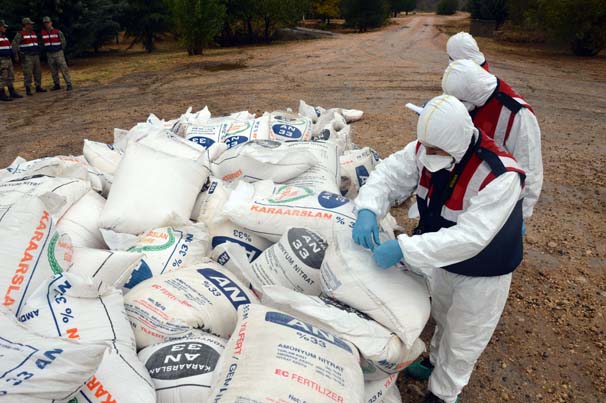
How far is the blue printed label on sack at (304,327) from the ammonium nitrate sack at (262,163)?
1.25 metres

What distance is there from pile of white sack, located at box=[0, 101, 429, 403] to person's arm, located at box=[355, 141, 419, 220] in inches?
7.2

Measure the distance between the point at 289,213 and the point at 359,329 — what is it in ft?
2.62

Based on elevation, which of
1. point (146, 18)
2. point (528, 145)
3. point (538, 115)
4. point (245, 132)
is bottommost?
point (538, 115)

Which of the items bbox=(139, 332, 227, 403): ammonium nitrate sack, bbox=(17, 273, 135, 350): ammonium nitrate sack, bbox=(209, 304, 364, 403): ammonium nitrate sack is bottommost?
bbox=(139, 332, 227, 403): ammonium nitrate sack

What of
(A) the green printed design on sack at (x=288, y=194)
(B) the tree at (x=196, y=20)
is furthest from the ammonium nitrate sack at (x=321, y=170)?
(B) the tree at (x=196, y=20)

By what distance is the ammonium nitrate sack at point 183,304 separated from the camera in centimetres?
167

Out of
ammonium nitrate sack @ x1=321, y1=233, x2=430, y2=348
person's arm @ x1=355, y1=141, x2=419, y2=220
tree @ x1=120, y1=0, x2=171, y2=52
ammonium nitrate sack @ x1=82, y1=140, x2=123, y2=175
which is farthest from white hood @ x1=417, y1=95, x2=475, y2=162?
tree @ x1=120, y1=0, x2=171, y2=52

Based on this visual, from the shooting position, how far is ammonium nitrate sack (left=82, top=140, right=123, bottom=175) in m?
2.98

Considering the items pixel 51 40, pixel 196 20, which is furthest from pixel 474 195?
pixel 196 20

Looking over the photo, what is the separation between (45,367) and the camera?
116 cm

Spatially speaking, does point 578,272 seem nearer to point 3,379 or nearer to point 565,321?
point 565,321

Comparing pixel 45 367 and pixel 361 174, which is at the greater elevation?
pixel 45 367

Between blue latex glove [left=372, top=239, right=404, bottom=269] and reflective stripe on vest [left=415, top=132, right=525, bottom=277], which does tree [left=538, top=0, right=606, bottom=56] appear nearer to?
reflective stripe on vest [left=415, top=132, right=525, bottom=277]

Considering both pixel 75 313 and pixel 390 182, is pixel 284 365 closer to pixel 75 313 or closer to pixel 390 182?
pixel 75 313
